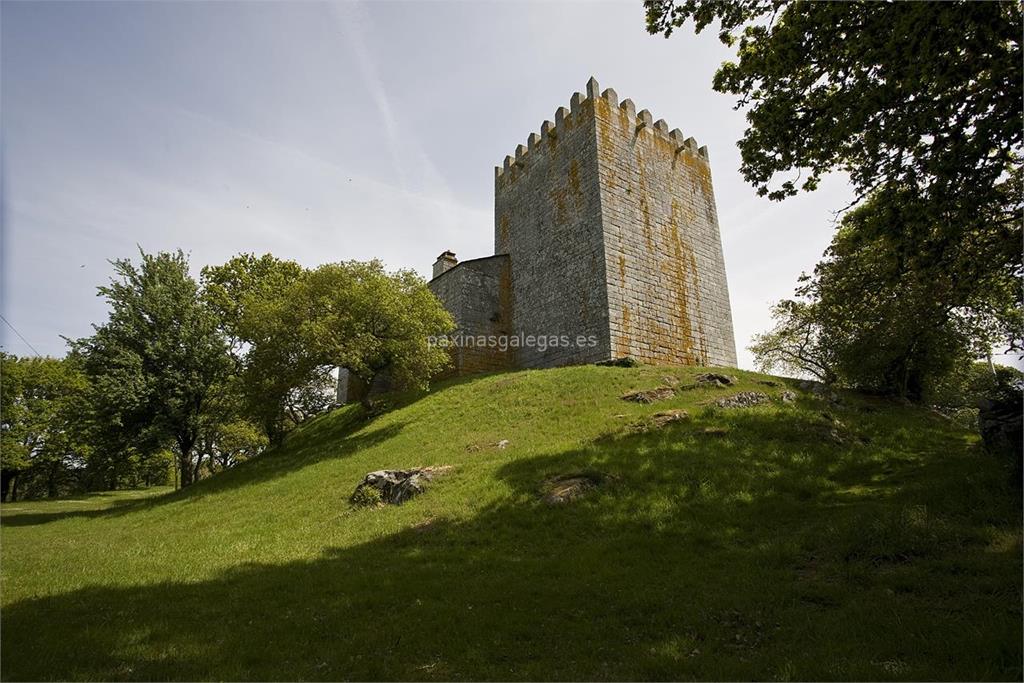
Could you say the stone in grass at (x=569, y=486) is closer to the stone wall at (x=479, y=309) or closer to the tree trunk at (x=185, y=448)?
the stone wall at (x=479, y=309)

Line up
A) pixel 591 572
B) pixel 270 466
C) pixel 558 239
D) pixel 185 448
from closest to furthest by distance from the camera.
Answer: pixel 591 572
pixel 270 466
pixel 185 448
pixel 558 239

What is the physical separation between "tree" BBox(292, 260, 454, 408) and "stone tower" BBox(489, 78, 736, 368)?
23.8 ft

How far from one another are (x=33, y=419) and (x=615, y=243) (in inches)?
1887

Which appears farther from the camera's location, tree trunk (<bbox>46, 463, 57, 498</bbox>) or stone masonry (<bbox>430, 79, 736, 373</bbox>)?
tree trunk (<bbox>46, 463, 57, 498</bbox>)

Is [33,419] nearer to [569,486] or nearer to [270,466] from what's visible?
[270,466]

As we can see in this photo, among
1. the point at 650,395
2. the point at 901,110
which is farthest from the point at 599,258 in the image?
the point at 901,110

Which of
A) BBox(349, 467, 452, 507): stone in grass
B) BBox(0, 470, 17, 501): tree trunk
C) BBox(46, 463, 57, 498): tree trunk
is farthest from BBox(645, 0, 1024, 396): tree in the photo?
BBox(46, 463, 57, 498): tree trunk

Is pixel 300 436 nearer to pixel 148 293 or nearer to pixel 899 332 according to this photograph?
pixel 148 293

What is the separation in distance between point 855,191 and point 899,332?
47.1 feet

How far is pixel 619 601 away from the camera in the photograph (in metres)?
6.75

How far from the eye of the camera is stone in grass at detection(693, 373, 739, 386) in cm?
1966

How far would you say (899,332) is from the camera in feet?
66.4

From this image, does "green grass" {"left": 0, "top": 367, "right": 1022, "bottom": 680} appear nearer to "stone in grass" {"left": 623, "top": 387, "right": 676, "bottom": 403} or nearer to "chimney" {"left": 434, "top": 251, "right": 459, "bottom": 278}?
"stone in grass" {"left": 623, "top": 387, "right": 676, "bottom": 403}

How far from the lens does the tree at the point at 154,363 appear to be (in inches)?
899
